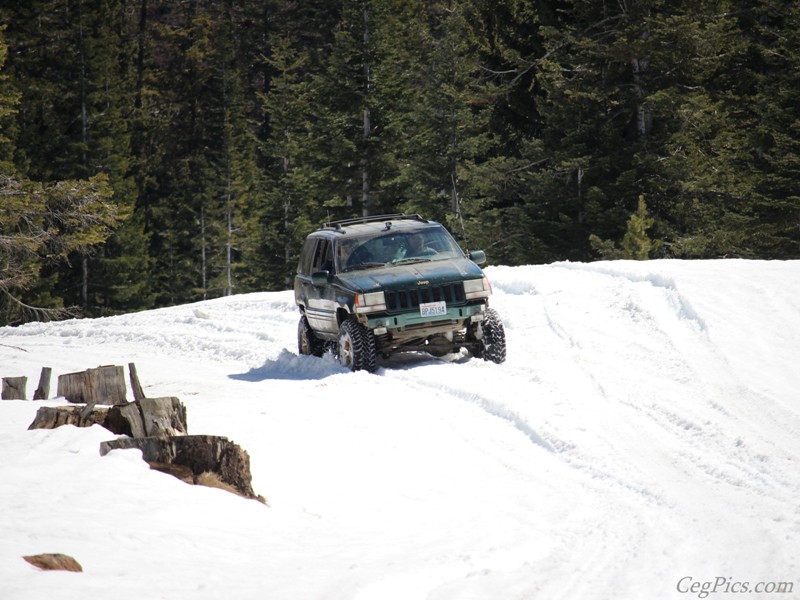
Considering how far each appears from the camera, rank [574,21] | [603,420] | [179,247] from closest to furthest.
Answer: [603,420] → [574,21] → [179,247]

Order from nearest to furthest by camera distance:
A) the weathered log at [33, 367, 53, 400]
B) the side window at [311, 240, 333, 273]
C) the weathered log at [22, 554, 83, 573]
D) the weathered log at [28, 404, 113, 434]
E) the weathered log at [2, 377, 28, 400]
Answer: the weathered log at [22, 554, 83, 573], the weathered log at [28, 404, 113, 434], the weathered log at [2, 377, 28, 400], the weathered log at [33, 367, 53, 400], the side window at [311, 240, 333, 273]

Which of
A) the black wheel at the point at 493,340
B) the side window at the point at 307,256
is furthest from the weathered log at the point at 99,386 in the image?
the side window at the point at 307,256

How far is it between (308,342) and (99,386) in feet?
16.9

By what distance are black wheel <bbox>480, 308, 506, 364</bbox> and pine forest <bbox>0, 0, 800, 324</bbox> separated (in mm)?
11274

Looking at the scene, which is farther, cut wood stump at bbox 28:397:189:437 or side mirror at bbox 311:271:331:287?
side mirror at bbox 311:271:331:287

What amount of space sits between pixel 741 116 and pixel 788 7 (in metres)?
4.20

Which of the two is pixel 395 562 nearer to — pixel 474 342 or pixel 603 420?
pixel 603 420

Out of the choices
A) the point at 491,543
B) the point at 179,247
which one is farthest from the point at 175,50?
the point at 491,543

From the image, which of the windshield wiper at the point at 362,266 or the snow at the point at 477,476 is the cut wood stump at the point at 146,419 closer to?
the snow at the point at 477,476

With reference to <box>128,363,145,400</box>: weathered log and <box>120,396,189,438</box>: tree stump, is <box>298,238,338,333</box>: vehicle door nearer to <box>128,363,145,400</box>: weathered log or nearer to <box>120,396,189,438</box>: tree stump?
<box>128,363,145,400</box>: weathered log

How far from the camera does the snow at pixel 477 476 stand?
5441mm

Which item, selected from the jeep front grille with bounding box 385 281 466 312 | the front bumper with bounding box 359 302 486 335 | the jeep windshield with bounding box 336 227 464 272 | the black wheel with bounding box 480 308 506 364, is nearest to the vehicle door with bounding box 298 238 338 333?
the jeep windshield with bounding box 336 227 464 272

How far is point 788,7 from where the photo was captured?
30.3 m

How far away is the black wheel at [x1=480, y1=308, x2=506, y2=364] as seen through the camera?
1251 centimetres
